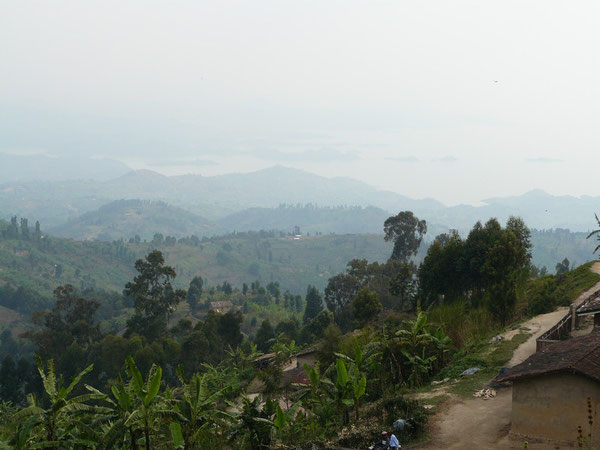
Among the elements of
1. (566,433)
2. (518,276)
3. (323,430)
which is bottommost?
(323,430)

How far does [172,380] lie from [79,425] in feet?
152

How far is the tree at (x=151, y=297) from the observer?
2525 inches

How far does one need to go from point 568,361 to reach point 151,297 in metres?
56.9

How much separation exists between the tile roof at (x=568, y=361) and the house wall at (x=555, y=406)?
0.25 meters

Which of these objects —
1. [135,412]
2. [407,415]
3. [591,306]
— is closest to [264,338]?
[591,306]

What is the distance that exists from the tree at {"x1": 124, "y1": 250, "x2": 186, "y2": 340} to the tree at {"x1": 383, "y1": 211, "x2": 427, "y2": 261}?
97.6 ft

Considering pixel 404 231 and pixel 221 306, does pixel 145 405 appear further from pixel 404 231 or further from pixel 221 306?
pixel 221 306

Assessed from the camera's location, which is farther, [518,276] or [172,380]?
[172,380]

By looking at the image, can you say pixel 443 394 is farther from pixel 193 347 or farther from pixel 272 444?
pixel 193 347

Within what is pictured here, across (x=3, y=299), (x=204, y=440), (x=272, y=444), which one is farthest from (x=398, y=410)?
(x=3, y=299)

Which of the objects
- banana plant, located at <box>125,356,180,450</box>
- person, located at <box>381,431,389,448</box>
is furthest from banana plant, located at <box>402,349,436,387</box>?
banana plant, located at <box>125,356,180,450</box>

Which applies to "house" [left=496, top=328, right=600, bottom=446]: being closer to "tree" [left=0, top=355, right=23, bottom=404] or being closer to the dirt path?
the dirt path

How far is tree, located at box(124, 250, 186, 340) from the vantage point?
210ft

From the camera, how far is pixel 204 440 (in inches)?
659
